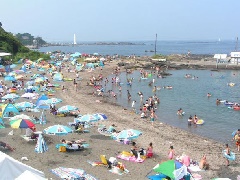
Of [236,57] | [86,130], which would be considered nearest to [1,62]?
[86,130]

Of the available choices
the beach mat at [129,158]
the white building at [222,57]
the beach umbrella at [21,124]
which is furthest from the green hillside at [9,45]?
the beach mat at [129,158]

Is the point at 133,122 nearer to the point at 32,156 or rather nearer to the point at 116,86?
the point at 32,156

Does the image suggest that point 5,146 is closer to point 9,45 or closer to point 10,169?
point 10,169

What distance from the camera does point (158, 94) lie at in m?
39.6

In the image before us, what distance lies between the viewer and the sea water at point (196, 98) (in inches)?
1014

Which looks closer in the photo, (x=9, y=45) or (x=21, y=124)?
(x=21, y=124)

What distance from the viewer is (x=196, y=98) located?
37938mm

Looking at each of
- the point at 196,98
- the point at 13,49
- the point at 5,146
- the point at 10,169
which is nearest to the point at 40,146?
the point at 5,146

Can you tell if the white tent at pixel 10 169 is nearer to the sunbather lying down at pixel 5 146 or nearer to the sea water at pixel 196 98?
the sunbather lying down at pixel 5 146

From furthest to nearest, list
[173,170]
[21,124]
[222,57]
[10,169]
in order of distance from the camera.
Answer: [222,57] → [21,124] → [173,170] → [10,169]

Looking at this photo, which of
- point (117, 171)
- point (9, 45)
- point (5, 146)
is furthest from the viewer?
point (9, 45)

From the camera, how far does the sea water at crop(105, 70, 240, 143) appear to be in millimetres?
25766

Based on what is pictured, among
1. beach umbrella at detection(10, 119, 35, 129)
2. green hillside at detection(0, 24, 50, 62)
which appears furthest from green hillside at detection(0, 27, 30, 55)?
beach umbrella at detection(10, 119, 35, 129)

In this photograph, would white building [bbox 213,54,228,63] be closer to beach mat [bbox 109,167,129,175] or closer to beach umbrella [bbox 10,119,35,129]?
beach umbrella [bbox 10,119,35,129]
